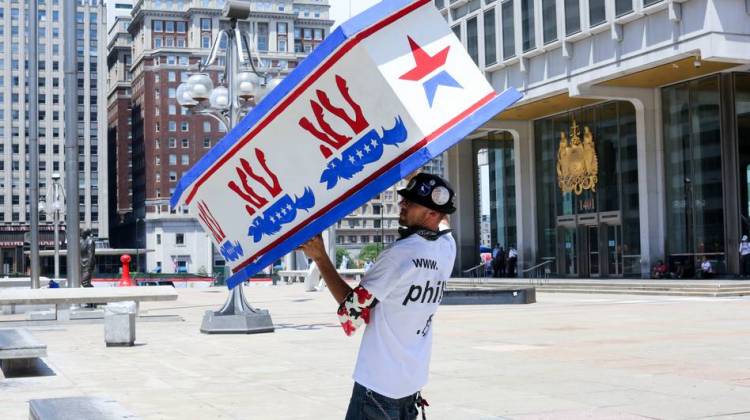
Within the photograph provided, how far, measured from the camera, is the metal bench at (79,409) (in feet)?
18.4

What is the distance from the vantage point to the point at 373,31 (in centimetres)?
309

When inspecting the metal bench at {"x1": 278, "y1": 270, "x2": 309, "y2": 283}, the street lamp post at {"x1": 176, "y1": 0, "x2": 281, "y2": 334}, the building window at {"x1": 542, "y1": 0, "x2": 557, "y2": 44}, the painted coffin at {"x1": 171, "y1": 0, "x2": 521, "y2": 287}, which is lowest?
the metal bench at {"x1": 278, "y1": 270, "x2": 309, "y2": 283}

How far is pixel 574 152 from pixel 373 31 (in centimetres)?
4339

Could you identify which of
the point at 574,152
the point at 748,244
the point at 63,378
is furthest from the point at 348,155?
the point at 574,152

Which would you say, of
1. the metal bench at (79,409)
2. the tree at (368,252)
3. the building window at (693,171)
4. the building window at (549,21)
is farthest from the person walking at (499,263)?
the tree at (368,252)

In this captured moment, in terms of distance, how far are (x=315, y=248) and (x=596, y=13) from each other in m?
36.7

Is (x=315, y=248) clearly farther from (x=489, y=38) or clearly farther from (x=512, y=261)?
(x=512, y=261)

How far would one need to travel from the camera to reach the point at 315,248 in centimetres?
362

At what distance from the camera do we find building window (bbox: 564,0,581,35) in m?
39.2

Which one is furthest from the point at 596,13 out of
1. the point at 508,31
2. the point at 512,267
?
the point at 512,267

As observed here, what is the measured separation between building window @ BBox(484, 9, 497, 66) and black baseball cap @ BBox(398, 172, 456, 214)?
4274cm

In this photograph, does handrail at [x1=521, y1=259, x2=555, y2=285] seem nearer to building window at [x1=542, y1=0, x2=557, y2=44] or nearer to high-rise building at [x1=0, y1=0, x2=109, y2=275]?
building window at [x1=542, y1=0, x2=557, y2=44]

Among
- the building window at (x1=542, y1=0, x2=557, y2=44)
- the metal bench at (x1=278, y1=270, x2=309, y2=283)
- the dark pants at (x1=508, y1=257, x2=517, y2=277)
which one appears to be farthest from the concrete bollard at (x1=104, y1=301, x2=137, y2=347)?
the metal bench at (x1=278, y1=270, x2=309, y2=283)

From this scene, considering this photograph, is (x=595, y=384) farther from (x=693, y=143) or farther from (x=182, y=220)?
→ (x=182, y=220)
